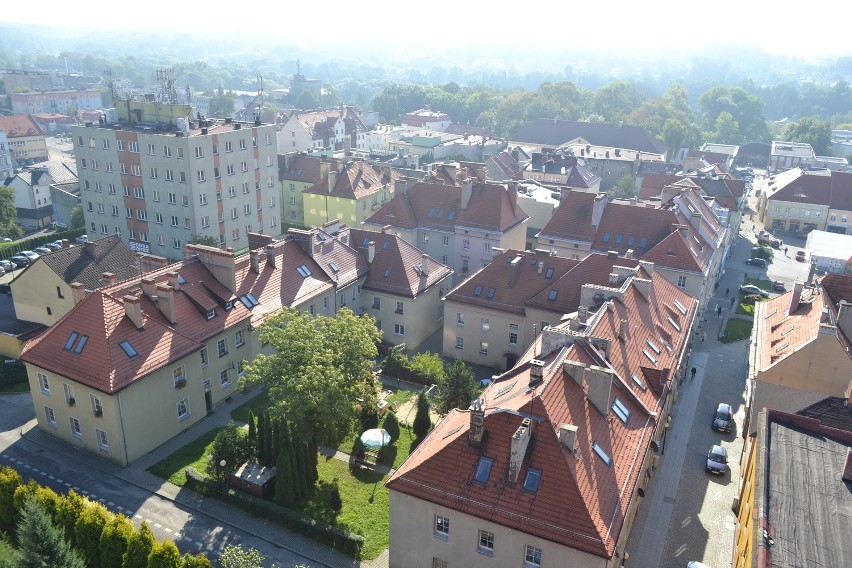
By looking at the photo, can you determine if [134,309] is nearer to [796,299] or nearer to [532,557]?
[532,557]

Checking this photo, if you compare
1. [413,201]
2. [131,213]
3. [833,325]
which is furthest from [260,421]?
[131,213]

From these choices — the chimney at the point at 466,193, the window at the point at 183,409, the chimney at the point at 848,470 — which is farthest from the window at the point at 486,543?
the chimney at the point at 466,193

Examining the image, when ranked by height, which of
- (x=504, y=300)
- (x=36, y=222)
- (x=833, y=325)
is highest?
(x=833, y=325)

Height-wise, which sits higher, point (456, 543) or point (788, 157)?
point (788, 157)

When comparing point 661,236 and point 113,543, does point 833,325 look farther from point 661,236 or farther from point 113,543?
point 113,543

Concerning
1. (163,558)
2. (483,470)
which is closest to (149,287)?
(163,558)
